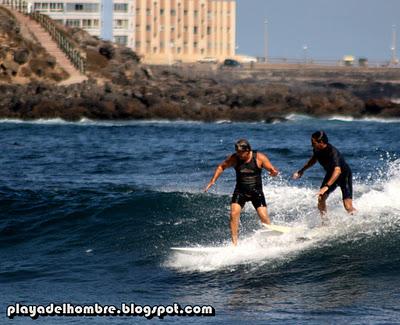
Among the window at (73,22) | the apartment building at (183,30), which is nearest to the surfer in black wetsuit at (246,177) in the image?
the window at (73,22)

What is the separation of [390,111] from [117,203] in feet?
173

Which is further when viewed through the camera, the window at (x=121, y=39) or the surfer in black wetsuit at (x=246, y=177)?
the window at (x=121, y=39)

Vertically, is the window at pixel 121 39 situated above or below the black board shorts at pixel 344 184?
below

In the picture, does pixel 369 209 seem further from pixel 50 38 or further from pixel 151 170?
pixel 50 38

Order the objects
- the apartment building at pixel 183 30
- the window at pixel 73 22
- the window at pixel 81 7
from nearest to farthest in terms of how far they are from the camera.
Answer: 1. the window at pixel 73 22
2. the window at pixel 81 7
3. the apartment building at pixel 183 30

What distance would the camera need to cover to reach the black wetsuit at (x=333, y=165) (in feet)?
51.7

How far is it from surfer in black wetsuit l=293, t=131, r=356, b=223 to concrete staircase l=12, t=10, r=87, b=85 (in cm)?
5214

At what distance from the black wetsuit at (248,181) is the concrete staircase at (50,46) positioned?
52667mm

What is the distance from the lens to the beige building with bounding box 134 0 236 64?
13375 cm

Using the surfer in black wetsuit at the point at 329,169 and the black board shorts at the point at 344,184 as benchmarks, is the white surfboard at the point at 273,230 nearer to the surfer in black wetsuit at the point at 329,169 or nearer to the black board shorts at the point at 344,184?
the surfer in black wetsuit at the point at 329,169

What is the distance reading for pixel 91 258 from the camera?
1727 centimetres

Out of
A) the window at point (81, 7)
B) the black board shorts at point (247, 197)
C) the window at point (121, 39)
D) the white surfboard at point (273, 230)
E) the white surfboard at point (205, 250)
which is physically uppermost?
the window at point (81, 7)

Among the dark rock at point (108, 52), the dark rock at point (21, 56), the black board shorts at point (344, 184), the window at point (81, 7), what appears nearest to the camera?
the black board shorts at point (344, 184)

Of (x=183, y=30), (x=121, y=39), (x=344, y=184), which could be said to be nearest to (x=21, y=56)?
(x=121, y=39)
